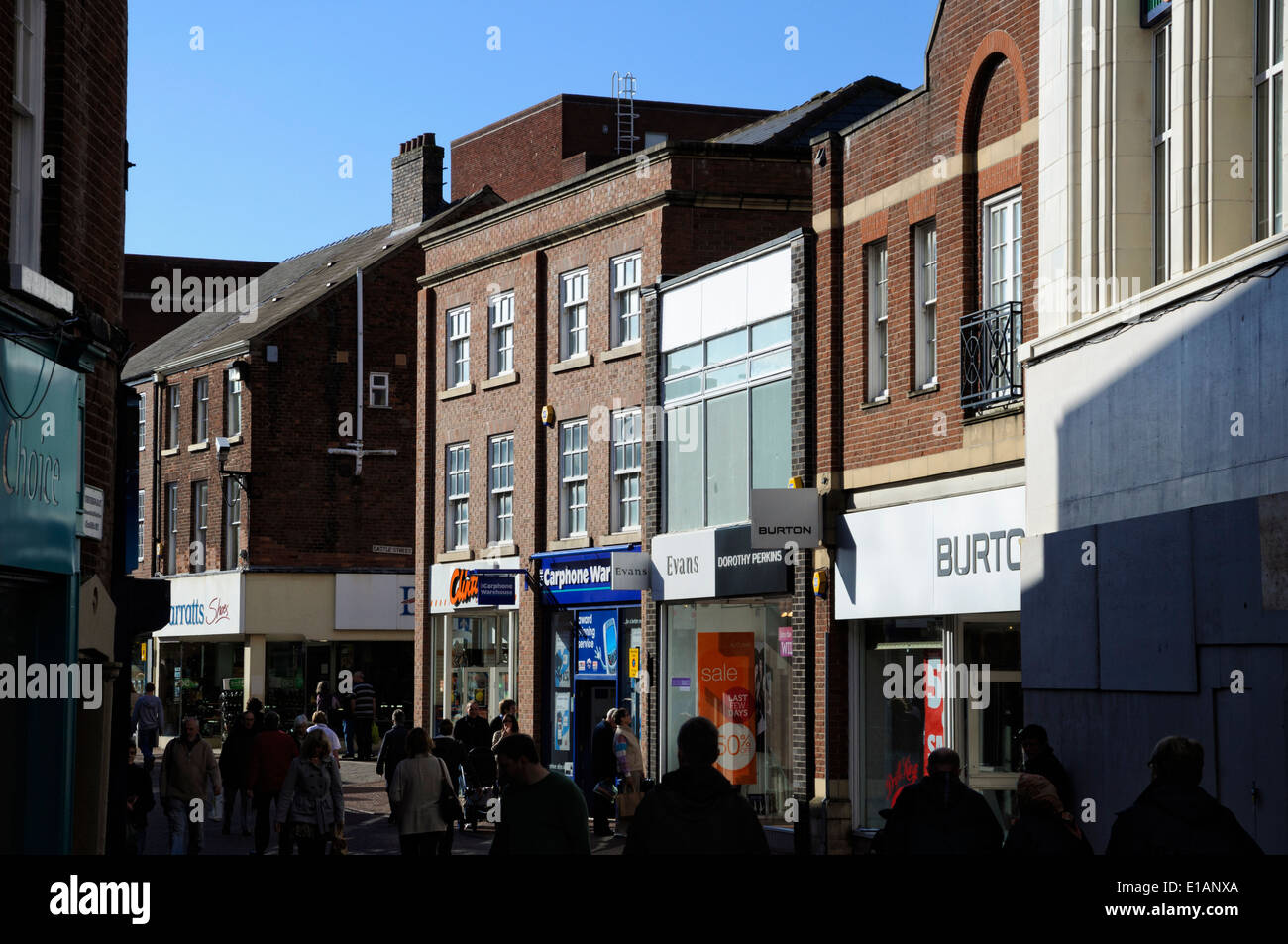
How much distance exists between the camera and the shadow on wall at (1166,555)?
12.5 metres

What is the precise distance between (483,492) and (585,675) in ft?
16.5

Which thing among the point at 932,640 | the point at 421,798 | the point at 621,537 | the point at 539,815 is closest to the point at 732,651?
the point at 621,537

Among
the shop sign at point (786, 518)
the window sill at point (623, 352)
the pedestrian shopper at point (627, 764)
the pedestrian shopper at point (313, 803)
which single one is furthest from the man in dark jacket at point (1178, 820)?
the window sill at point (623, 352)

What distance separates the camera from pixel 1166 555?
45.6 feet

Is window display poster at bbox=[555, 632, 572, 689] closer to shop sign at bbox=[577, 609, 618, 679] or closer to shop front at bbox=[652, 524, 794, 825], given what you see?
shop sign at bbox=[577, 609, 618, 679]

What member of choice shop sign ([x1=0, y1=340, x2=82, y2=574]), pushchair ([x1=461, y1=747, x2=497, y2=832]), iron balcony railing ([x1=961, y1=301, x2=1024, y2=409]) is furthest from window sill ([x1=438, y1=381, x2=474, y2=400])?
choice shop sign ([x1=0, y1=340, x2=82, y2=574])

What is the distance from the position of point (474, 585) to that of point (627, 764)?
9260 millimetres

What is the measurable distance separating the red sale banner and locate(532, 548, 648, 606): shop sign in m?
8.11

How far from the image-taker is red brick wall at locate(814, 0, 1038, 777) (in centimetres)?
1895

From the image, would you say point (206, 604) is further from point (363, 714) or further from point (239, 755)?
point (239, 755)

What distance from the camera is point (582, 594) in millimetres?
30203

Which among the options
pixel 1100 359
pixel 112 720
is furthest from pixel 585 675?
pixel 1100 359
